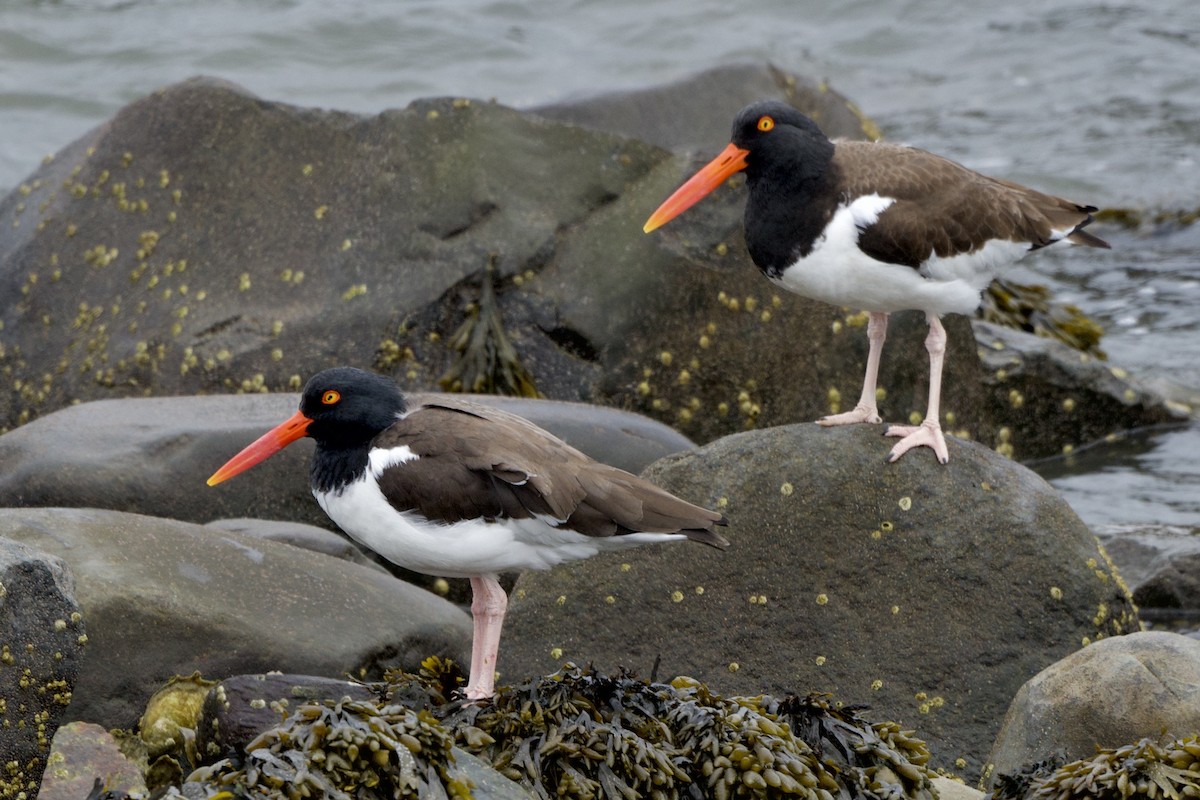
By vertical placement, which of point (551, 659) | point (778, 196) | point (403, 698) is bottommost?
point (551, 659)

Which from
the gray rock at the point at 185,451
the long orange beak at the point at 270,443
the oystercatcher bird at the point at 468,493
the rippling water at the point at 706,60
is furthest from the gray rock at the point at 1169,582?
the rippling water at the point at 706,60

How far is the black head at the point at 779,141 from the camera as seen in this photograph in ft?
17.8

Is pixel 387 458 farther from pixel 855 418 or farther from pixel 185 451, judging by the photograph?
pixel 185 451

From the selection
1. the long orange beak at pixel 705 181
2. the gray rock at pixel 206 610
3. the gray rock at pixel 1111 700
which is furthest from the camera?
the long orange beak at pixel 705 181

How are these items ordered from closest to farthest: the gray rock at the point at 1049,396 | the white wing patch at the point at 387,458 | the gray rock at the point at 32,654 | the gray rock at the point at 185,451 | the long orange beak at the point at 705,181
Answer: the gray rock at the point at 32,654, the white wing patch at the point at 387,458, the long orange beak at the point at 705,181, the gray rock at the point at 185,451, the gray rock at the point at 1049,396

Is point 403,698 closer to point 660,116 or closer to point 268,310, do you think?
point 268,310

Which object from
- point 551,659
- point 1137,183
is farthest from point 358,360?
point 1137,183

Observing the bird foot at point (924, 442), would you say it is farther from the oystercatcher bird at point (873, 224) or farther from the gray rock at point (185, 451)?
the gray rock at point (185, 451)

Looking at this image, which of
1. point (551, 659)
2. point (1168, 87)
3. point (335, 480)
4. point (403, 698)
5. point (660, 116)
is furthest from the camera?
point (1168, 87)

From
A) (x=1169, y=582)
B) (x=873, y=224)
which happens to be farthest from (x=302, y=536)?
(x=1169, y=582)

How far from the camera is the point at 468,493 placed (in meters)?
4.50

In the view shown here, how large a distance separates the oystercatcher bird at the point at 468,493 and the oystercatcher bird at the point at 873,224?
3.71ft

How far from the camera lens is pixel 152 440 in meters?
6.17

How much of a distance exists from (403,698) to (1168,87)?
12.3 m
